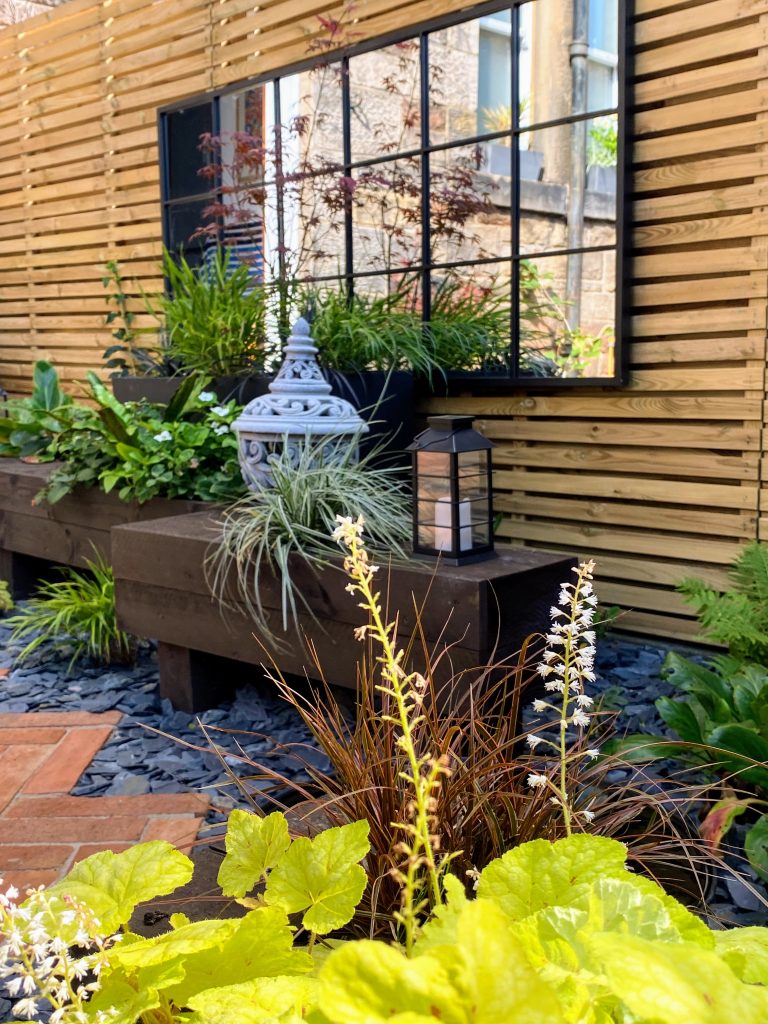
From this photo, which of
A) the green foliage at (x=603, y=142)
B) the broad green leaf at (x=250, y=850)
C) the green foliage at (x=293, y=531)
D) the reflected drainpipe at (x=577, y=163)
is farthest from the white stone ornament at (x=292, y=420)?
the broad green leaf at (x=250, y=850)

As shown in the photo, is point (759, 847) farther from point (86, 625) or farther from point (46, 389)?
point (46, 389)

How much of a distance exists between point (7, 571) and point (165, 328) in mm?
1551

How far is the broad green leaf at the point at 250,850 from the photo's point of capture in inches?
44.8

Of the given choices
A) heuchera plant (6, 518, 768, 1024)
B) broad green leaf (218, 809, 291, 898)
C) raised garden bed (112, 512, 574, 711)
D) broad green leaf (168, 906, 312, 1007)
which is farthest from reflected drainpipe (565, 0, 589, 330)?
broad green leaf (168, 906, 312, 1007)

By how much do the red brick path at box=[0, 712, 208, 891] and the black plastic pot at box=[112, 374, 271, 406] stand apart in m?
1.78

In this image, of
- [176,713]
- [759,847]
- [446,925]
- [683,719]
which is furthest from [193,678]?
[446,925]

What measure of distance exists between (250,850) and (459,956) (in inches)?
24.4

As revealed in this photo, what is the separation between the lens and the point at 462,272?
4.38m

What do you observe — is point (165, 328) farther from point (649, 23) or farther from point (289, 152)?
point (649, 23)

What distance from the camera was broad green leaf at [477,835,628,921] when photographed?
900mm

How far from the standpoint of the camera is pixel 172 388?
4.71 meters

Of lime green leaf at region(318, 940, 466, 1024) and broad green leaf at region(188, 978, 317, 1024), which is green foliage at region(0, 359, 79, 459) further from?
lime green leaf at region(318, 940, 466, 1024)

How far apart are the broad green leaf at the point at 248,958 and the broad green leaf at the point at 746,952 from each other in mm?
378

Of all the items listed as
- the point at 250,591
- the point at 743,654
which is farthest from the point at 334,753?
the point at 743,654
